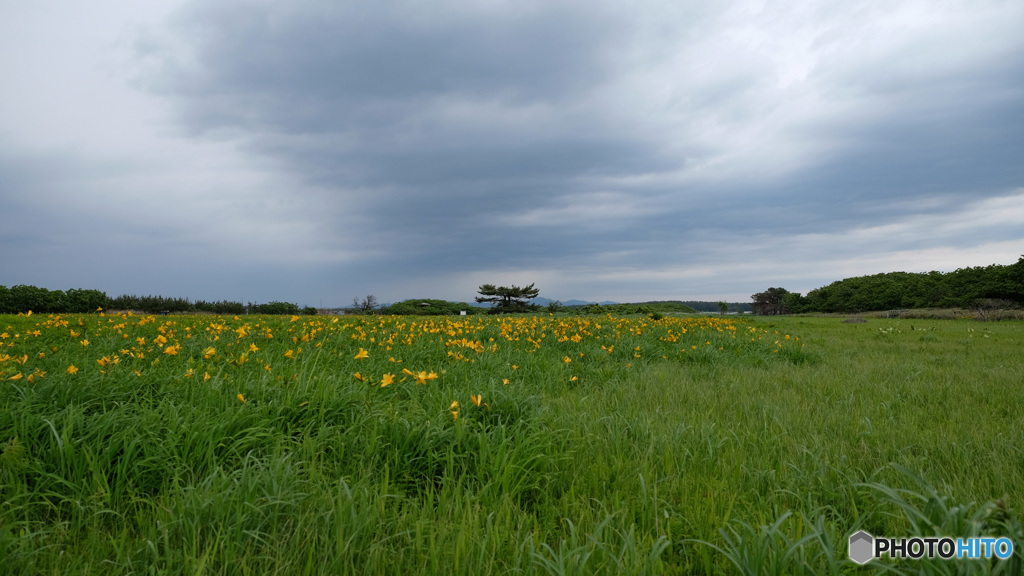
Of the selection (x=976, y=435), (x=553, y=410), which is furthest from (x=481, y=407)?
(x=976, y=435)

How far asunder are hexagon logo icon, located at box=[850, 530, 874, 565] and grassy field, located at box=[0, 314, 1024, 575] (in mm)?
56

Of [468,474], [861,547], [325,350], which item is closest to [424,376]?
[468,474]

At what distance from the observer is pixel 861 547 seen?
73.4 inches

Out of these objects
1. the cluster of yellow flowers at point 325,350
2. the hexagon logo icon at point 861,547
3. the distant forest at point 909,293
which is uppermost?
the distant forest at point 909,293

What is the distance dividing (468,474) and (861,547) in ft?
6.38

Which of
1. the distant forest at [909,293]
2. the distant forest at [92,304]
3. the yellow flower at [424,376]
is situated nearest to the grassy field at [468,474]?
the yellow flower at [424,376]

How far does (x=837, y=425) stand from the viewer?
3.83 meters

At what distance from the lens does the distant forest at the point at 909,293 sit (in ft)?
115

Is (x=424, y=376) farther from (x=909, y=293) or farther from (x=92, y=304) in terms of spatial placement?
(x=909, y=293)

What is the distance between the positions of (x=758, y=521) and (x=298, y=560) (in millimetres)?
2155

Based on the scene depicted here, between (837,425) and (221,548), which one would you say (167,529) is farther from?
(837,425)

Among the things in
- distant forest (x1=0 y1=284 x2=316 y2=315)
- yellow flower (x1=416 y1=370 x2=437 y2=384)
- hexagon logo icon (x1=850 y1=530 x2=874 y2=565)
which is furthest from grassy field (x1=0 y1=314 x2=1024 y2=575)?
distant forest (x1=0 y1=284 x2=316 y2=315)

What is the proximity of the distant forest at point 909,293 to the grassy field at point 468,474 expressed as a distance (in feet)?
132

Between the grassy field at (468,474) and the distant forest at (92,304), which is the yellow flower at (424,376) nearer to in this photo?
the grassy field at (468,474)
